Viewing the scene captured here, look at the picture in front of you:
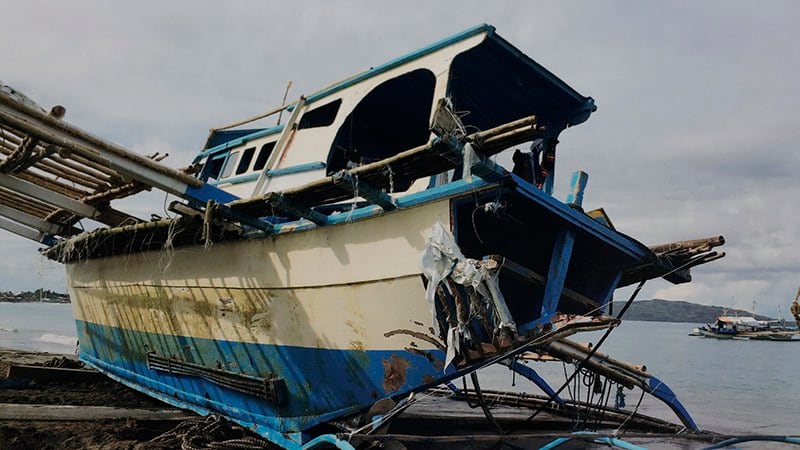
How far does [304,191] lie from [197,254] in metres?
2.88

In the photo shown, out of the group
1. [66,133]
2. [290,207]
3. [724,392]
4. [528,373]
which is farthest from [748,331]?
[66,133]

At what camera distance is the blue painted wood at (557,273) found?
532 cm

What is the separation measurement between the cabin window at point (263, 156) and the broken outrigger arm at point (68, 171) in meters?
1.35

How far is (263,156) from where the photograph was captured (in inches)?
314

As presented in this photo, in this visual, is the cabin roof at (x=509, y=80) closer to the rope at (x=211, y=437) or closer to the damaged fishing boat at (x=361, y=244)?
the damaged fishing boat at (x=361, y=244)

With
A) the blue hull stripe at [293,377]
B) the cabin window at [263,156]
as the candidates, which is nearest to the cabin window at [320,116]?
the cabin window at [263,156]

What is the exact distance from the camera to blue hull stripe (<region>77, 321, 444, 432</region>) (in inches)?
206

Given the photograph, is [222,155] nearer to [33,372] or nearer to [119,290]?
[119,290]

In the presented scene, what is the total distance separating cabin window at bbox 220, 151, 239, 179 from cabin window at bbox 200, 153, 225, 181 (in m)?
0.63

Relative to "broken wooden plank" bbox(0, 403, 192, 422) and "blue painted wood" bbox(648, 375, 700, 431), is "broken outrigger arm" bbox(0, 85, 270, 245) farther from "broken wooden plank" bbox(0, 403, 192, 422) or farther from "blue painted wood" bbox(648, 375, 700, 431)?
"blue painted wood" bbox(648, 375, 700, 431)

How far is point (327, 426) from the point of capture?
5.84m

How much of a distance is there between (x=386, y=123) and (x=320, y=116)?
3.07 ft

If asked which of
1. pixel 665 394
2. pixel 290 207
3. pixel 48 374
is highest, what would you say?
pixel 290 207

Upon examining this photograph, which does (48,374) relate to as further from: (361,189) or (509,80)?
(509,80)
